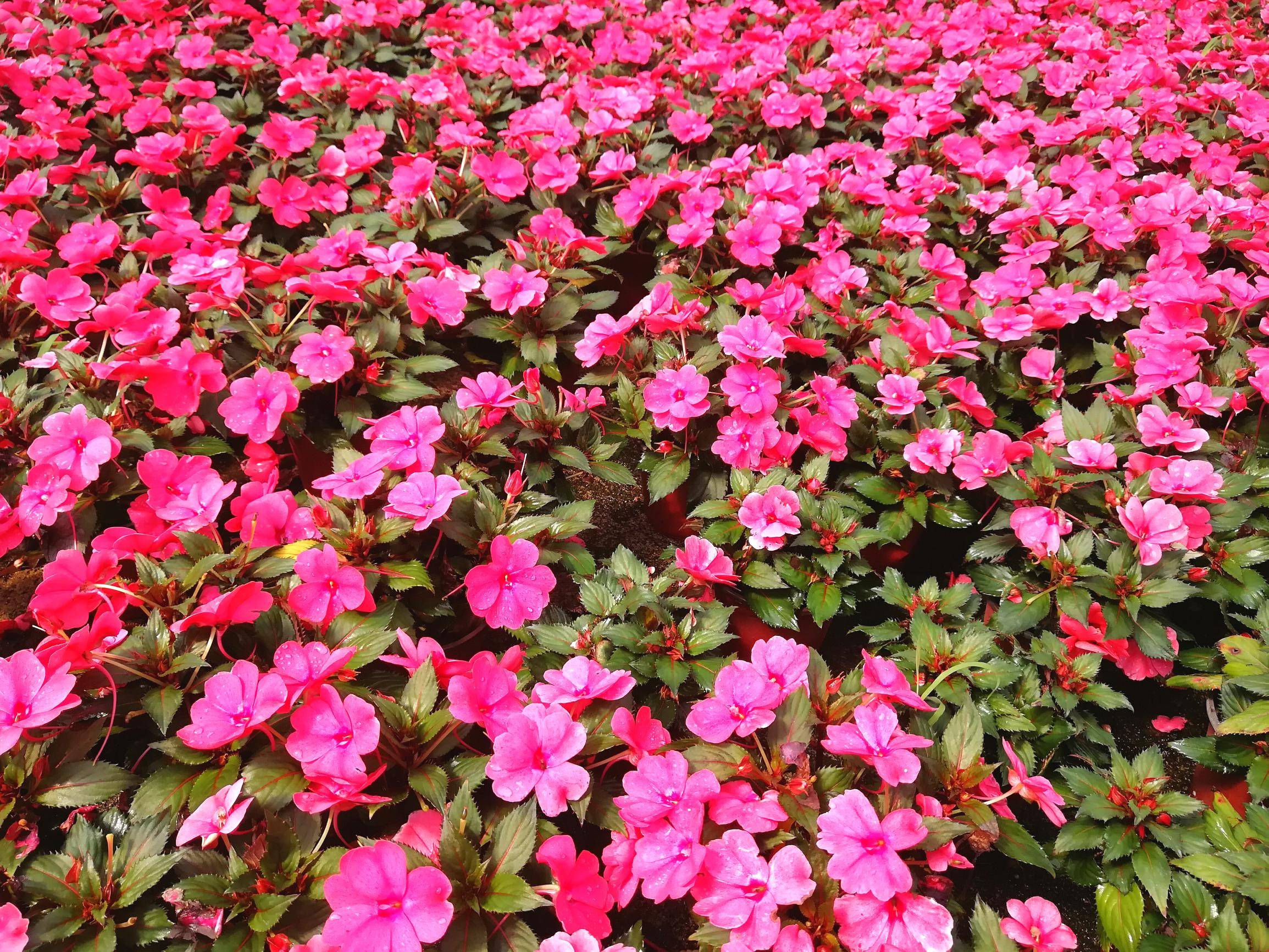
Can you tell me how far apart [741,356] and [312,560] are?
1.17 m

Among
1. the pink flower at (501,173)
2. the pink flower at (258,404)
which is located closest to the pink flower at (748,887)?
the pink flower at (258,404)

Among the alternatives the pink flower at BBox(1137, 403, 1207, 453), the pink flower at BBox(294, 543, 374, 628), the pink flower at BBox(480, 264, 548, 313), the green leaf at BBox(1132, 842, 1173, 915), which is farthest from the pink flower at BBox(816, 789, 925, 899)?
the pink flower at BBox(480, 264, 548, 313)

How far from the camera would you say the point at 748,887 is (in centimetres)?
119

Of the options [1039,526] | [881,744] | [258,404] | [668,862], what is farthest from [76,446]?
[1039,526]

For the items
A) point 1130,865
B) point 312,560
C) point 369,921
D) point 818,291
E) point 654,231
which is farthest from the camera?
point 654,231

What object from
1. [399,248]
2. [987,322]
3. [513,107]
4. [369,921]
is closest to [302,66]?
[513,107]

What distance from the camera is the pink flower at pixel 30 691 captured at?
116 cm

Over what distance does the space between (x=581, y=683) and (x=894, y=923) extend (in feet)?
2.05

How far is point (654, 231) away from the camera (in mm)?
2838

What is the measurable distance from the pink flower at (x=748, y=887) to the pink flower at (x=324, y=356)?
58.2 inches

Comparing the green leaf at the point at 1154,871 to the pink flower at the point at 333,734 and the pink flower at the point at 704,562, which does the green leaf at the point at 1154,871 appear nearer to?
the pink flower at the point at 704,562

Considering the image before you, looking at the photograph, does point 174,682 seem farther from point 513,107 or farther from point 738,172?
point 513,107

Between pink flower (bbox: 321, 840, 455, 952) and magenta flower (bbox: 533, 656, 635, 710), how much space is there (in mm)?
351

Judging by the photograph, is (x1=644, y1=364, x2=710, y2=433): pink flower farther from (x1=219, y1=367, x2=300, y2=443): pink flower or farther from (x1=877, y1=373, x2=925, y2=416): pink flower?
(x1=219, y1=367, x2=300, y2=443): pink flower
